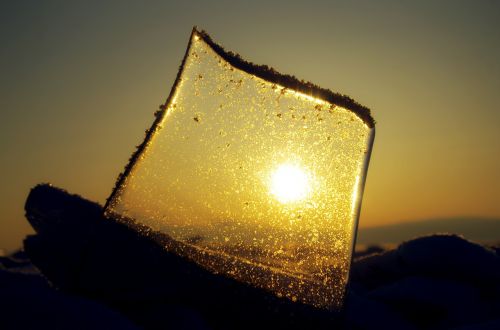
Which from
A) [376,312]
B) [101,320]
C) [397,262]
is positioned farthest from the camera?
[397,262]

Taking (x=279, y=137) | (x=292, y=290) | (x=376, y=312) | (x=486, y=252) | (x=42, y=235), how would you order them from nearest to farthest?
(x=279, y=137), (x=292, y=290), (x=42, y=235), (x=376, y=312), (x=486, y=252)

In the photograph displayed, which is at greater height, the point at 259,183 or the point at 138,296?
the point at 259,183

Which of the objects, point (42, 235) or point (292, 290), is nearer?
point (292, 290)

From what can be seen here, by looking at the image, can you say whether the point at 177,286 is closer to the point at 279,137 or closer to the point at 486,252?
the point at 279,137

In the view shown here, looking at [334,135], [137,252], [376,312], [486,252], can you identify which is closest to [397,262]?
[486,252]

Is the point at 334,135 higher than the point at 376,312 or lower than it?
higher

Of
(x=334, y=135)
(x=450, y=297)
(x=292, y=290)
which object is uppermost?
(x=334, y=135)

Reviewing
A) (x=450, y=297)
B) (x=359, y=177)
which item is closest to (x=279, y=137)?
(x=359, y=177)
